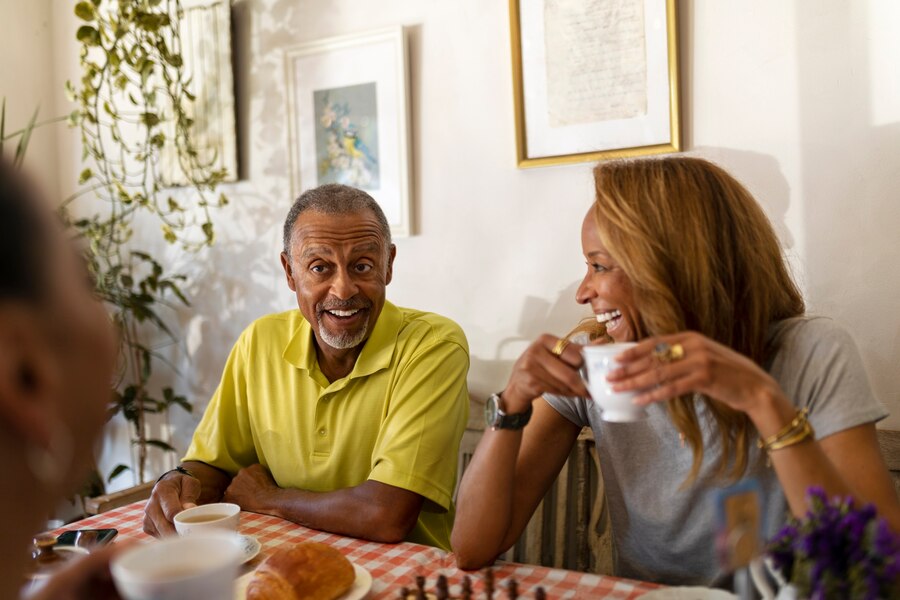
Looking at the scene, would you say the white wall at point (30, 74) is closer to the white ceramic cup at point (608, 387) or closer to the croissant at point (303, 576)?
the croissant at point (303, 576)

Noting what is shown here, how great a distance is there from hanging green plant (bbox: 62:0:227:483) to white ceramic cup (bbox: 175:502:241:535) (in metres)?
1.57

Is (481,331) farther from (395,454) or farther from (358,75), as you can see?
(358,75)

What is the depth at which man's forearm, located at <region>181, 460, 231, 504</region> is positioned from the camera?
1945mm

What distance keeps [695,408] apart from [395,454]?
2.28 feet

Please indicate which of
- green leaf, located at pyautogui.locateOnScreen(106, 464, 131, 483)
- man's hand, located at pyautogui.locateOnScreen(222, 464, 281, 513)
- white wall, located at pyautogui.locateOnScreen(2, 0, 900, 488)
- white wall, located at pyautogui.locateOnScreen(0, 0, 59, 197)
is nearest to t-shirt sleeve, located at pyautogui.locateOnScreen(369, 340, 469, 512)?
man's hand, located at pyautogui.locateOnScreen(222, 464, 281, 513)

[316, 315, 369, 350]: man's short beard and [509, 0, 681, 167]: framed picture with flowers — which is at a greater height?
[509, 0, 681, 167]: framed picture with flowers

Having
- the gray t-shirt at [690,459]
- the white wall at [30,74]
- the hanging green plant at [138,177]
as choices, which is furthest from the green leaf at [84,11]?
the gray t-shirt at [690,459]

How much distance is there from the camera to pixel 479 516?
4.84 feet

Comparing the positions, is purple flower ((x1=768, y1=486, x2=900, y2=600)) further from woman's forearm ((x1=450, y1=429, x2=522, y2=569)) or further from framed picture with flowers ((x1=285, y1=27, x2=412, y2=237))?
framed picture with flowers ((x1=285, y1=27, x2=412, y2=237))

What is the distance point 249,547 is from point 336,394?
605 mm

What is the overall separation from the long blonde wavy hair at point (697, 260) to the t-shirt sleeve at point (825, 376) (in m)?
0.06

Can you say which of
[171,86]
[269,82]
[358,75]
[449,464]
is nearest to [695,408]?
[449,464]

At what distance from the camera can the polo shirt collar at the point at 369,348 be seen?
197cm

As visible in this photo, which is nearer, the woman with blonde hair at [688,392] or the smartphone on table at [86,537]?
the woman with blonde hair at [688,392]
